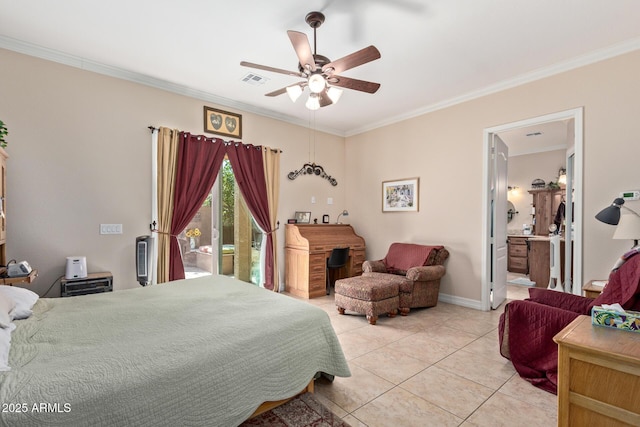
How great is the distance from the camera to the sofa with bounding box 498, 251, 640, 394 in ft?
6.82

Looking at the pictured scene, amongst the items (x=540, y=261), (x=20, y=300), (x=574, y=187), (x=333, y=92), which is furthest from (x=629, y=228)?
(x=20, y=300)

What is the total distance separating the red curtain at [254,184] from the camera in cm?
452

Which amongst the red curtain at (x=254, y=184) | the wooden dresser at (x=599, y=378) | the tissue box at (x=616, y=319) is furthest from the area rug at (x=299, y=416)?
the red curtain at (x=254, y=184)

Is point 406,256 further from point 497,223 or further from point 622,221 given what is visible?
Answer: point 622,221

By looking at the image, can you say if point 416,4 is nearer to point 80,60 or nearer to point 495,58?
point 495,58

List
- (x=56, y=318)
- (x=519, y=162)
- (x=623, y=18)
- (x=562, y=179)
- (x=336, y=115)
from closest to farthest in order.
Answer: (x=56, y=318) → (x=623, y=18) → (x=336, y=115) → (x=562, y=179) → (x=519, y=162)

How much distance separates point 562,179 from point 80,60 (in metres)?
8.43

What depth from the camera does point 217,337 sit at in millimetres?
1652

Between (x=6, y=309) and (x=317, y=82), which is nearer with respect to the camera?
(x=6, y=309)

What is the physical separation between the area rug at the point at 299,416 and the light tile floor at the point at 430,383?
89 mm

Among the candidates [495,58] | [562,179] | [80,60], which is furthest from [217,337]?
[562,179]

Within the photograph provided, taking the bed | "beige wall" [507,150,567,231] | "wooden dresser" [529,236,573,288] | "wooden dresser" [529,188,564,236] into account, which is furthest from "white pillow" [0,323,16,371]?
"beige wall" [507,150,567,231]

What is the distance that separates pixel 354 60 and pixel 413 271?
269cm

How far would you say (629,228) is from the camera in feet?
8.36
